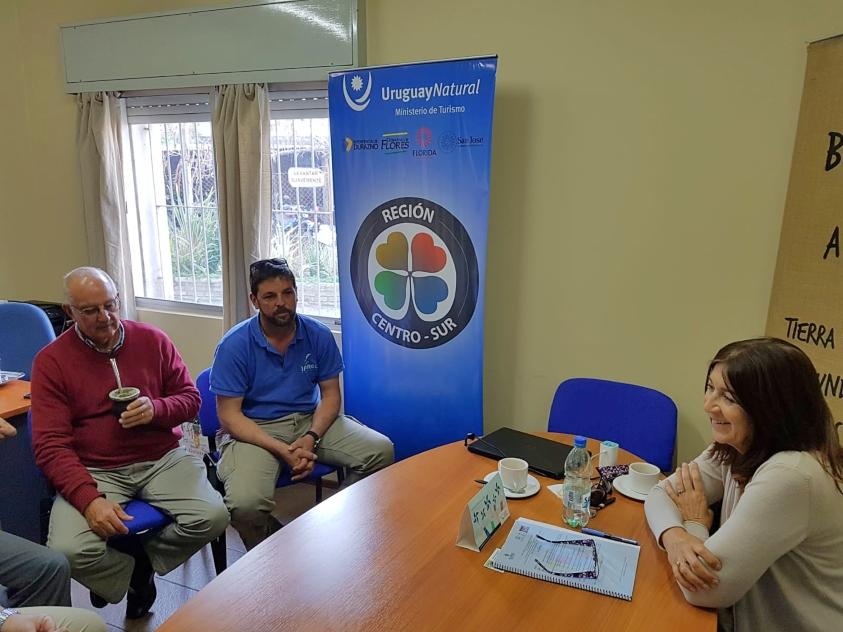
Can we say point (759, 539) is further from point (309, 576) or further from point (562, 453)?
point (309, 576)

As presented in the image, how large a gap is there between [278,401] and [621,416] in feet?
4.65

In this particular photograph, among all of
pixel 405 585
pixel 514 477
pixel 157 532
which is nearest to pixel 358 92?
pixel 514 477

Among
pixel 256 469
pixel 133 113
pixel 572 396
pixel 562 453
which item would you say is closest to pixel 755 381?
pixel 562 453

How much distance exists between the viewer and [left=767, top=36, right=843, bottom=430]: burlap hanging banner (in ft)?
6.34

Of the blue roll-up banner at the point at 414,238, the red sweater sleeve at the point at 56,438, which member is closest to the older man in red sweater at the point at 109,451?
the red sweater sleeve at the point at 56,438

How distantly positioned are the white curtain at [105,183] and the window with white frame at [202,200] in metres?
0.10

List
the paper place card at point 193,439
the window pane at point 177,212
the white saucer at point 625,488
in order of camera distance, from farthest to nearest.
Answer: the window pane at point 177,212 → the paper place card at point 193,439 → the white saucer at point 625,488

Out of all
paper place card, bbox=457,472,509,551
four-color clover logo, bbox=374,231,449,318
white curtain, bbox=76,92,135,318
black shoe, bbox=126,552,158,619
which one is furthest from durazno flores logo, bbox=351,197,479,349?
white curtain, bbox=76,92,135,318

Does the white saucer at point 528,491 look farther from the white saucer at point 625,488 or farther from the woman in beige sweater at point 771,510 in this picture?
the woman in beige sweater at point 771,510

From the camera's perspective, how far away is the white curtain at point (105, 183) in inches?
143

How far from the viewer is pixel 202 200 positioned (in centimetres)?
366

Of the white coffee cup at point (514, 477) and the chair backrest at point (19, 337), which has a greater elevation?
the chair backrest at point (19, 337)

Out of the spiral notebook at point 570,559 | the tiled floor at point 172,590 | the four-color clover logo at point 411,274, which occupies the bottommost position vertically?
the tiled floor at point 172,590

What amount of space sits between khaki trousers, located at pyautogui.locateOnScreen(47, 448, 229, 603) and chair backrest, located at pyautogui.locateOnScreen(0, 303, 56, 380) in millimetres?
912
